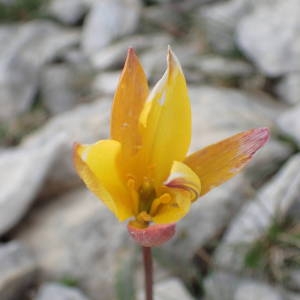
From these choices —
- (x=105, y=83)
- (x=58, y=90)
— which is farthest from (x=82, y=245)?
(x=58, y=90)

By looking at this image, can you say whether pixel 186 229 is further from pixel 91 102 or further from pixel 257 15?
pixel 257 15

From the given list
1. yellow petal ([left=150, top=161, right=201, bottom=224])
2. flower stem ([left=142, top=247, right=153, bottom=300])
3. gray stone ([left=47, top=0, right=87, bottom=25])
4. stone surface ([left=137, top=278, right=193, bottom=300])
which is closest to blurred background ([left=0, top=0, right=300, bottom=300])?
stone surface ([left=137, top=278, right=193, bottom=300])

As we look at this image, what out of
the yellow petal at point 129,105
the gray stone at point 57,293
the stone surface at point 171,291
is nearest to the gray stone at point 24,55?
the gray stone at point 57,293

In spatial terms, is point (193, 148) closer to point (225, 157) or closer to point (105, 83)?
point (105, 83)

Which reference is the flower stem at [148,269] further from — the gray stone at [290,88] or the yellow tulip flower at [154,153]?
the gray stone at [290,88]

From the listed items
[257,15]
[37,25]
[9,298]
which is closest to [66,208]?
[9,298]
